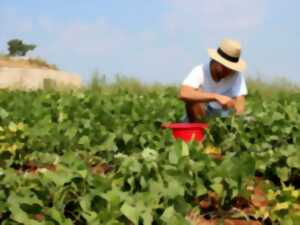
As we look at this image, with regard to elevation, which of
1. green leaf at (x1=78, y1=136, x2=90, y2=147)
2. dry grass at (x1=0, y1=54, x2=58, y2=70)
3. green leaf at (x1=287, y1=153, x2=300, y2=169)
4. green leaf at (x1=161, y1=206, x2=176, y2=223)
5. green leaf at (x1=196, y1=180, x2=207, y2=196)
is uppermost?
green leaf at (x1=161, y1=206, x2=176, y2=223)

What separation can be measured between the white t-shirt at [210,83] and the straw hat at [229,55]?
182 millimetres

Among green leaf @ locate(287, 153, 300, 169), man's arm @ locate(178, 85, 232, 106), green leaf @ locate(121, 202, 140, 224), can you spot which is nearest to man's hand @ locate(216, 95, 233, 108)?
man's arm @ locate(178, 85, 232, 106)

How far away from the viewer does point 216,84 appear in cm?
630

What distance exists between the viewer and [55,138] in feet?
18.3

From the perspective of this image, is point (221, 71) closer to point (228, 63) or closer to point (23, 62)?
point (228, 63)

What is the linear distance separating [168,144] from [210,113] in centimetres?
154

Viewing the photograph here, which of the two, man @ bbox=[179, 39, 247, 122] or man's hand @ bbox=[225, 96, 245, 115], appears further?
man @ bbox=[179, 39, 247, 122]

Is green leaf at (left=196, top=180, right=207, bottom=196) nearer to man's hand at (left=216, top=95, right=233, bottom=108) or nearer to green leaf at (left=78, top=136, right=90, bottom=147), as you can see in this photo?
green leaf at (left=78, top=136, right=90, bottom=147)

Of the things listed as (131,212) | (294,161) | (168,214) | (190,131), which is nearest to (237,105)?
(190,131)

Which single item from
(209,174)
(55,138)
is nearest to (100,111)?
(55,138)

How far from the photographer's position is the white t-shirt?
6.29 meters

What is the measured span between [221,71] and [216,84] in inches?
4.7

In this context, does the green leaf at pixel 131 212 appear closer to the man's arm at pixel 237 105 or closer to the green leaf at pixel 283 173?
the green leaf at pixel 283 173

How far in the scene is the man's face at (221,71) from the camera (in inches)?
244
